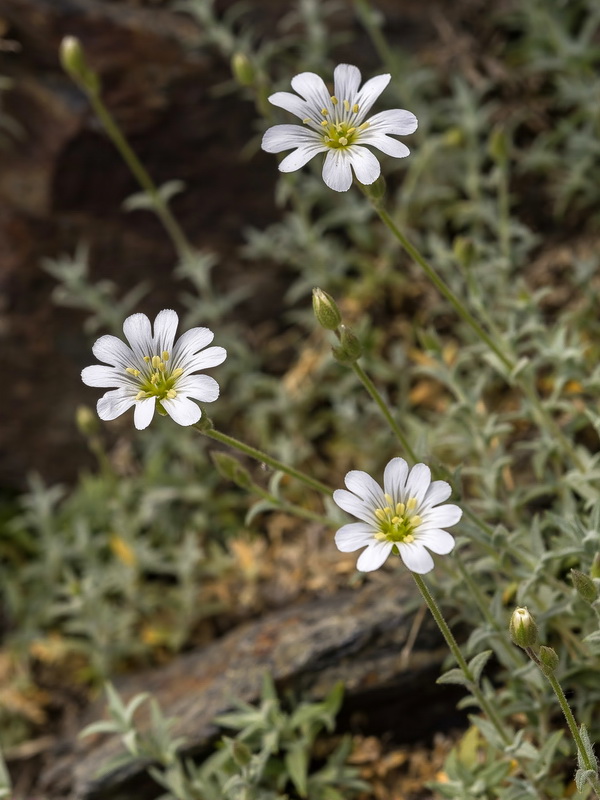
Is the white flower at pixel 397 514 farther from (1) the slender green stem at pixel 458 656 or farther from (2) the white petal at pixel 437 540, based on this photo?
(1) the slender green stem at pixel 458 656

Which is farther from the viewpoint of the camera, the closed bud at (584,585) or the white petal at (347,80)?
the white petal at (347,80)

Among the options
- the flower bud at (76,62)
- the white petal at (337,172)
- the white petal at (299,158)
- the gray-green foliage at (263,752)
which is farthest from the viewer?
the flower bud at (76,62)

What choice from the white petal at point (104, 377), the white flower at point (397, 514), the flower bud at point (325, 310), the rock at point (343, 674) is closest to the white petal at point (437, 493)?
the white flower at point (397, 514)

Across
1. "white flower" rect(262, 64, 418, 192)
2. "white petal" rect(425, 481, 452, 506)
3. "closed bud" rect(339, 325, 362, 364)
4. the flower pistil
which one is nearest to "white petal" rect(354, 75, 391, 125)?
"white flower" rect(262, 64, 418, 192)

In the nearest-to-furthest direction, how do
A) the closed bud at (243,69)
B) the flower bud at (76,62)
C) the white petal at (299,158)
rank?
1. the white petal at (299,158)
2. the closed bud at (243,69)
3. the flower bud at (76,62)

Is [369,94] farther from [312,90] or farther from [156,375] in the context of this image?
[156,375]

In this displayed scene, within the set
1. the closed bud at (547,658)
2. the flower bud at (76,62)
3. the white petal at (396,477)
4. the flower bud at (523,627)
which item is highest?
the flower bud at (76,62)

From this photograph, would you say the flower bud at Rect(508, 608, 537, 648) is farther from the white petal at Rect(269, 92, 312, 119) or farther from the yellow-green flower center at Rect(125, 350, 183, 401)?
the white petal at Rect(269, 92, 312, 119)

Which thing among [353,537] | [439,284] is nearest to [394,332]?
[439,284]
